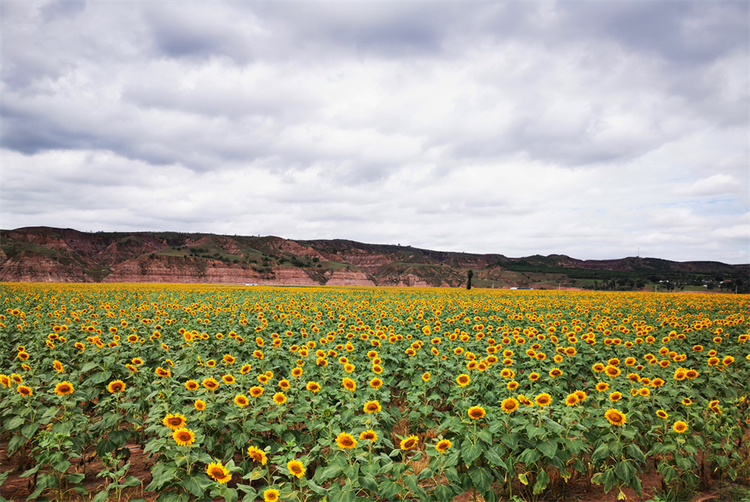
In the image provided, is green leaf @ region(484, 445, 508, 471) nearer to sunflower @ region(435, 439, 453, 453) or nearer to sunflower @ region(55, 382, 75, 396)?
sunflower @ region(435, 439, 453, 453)

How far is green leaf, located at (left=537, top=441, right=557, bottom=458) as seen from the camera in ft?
12.8

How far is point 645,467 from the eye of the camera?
5320mm

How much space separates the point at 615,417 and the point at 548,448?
0.98m

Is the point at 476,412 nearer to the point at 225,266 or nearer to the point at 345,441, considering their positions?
the point at 345,441

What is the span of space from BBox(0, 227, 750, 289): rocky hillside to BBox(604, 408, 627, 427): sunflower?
97.6 m

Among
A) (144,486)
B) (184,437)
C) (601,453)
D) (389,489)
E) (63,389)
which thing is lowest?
(144,486)

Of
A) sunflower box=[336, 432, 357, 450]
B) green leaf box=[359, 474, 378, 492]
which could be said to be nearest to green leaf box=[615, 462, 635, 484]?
green leaf box=[359, 474, 378, 492]

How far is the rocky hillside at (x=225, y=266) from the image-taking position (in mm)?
89375

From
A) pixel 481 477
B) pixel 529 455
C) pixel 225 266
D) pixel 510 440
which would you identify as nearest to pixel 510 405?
pixel 510 440

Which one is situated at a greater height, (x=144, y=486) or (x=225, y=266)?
(x=144, y=486)

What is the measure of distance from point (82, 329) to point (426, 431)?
8208 mm

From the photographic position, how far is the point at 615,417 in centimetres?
424

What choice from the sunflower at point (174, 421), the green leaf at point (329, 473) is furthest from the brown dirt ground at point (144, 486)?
the sunflower at point (174, 421)

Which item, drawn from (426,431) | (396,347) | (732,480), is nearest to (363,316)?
(396,347)
